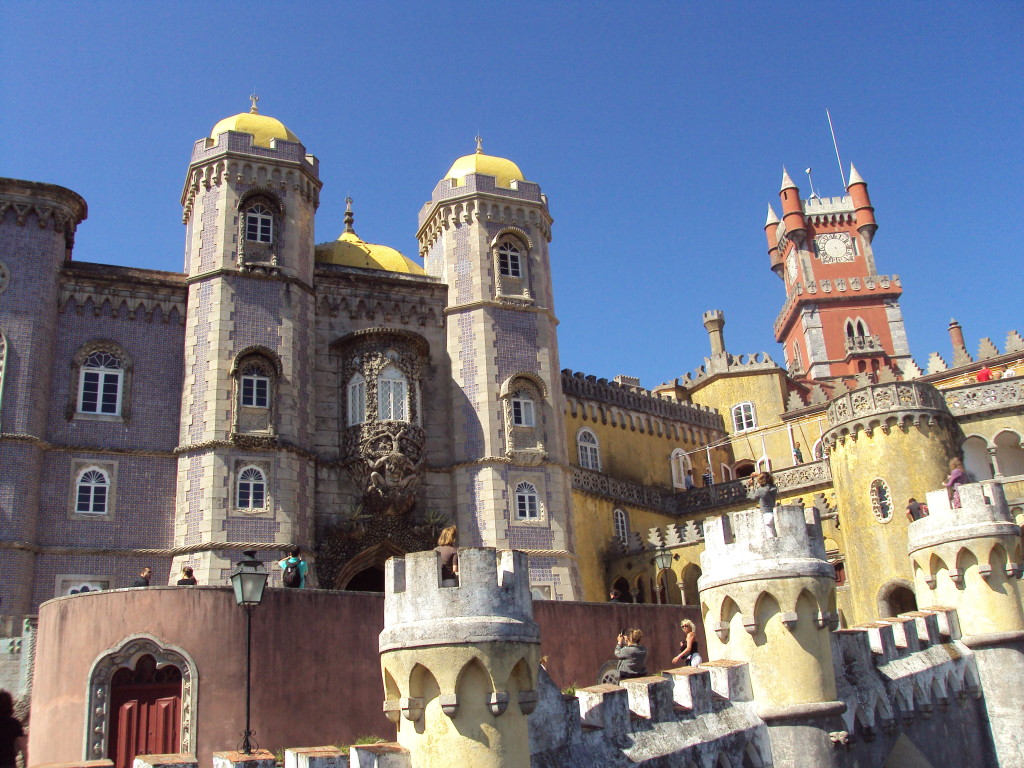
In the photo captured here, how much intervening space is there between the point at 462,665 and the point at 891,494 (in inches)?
911

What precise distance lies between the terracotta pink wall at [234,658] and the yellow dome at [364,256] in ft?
56.7

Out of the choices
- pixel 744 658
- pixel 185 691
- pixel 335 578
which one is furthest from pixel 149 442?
pixel 744 658

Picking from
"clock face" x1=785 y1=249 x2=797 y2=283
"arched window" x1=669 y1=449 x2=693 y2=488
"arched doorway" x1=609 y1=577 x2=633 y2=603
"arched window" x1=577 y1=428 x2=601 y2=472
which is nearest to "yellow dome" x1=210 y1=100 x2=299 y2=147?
"arched window" x1=577 y1=428 x2=601 y2=472

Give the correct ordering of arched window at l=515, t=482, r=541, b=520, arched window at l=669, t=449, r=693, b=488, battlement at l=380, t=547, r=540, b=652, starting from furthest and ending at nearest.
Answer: arched window at l=669, t=449, r=693, b=488 < arched window at l=515, t=482, r=541, b=520 < battlement at l=380, t=547, r=540, b=652

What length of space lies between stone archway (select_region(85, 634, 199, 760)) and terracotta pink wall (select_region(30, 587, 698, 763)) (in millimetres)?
112

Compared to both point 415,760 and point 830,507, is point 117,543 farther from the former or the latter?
point 830,507

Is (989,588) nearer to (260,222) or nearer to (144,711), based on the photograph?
(144,711)

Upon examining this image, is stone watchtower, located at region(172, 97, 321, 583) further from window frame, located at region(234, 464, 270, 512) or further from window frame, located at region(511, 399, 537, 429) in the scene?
window frame, located at region(511, 399, 537, 429)

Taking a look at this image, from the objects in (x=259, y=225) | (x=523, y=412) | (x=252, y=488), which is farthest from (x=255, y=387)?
(x=523, y=412)

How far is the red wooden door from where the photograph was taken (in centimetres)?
1750

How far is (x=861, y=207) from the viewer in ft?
233

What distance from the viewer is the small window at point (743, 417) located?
47562 mm

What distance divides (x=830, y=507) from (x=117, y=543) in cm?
2252

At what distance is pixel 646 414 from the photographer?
144 feet
